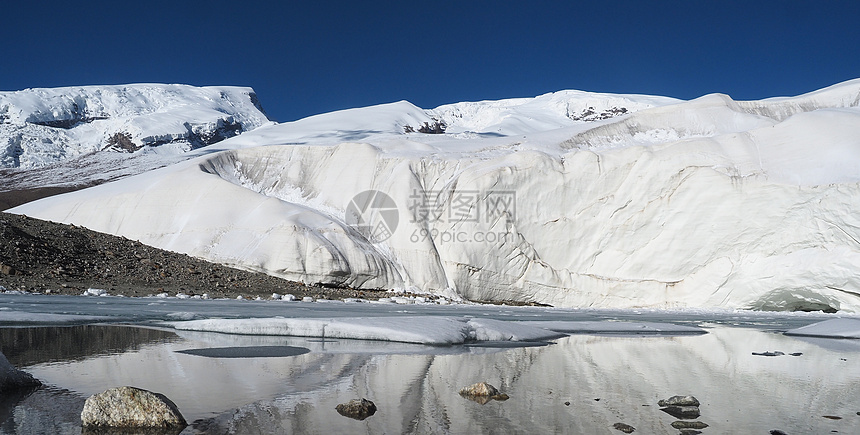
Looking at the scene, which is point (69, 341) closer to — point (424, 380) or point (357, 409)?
point (424, 380)

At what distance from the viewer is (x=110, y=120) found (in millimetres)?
103875

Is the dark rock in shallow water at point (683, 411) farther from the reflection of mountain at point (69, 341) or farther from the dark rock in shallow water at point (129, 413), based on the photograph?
the reflection of mountain at point (69, 341)

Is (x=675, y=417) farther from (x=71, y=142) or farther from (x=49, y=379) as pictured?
(x=71, y=142)

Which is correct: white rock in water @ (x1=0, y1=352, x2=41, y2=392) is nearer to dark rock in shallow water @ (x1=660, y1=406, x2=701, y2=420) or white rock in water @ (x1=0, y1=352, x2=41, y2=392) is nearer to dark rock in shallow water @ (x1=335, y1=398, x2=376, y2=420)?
dark rock in shallow water @ (x1=335, y1=398, x2=376, y2=420)

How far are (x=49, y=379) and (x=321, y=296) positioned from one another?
17.3 metres

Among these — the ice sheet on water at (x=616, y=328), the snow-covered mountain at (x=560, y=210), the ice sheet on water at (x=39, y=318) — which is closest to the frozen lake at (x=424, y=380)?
the ice sheet on water at (x=39, y=318)

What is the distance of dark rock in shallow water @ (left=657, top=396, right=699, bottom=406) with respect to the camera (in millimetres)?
4348

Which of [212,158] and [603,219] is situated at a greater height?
[212,158]

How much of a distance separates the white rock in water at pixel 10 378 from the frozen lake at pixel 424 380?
168 millimetres

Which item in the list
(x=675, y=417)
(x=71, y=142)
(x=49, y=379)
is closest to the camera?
(x=675, y=417)

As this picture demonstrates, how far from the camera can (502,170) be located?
2488 centimetres

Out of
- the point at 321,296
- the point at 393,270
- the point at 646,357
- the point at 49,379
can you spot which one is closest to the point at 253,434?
the point at 49,379

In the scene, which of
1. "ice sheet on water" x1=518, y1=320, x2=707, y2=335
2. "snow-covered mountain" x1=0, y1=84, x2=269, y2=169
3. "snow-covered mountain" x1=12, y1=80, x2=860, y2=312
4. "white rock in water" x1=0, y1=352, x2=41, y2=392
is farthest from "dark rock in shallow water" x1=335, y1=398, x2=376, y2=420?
"snow-covered mountain" x1=0, y1=84, x2=269, y2=169

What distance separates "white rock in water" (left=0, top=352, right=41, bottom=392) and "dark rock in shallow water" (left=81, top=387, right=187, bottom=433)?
1.14m
